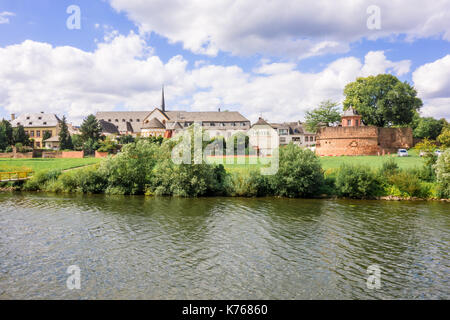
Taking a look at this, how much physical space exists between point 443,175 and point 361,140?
26172mm

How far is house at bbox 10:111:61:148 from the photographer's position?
91625 mm

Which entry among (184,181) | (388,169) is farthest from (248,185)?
(388,169)

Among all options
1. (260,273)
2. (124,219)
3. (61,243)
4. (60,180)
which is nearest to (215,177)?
(124,219)

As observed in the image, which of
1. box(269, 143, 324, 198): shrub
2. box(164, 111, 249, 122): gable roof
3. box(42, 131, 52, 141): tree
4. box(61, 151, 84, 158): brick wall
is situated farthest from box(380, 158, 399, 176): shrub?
box(42, 131, 52, 141): tree

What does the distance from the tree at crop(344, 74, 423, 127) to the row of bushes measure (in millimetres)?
32861

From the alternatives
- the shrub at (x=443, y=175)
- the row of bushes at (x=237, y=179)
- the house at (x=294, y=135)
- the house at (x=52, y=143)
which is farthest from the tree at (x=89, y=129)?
the shrub at (x=443, y=175)

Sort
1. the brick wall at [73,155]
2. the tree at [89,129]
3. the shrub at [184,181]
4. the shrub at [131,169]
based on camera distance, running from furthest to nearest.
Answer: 1. the tree at [89,129]
2. the brick wall at [73,155]
3. the shrub at [131,169]
4. the shrub at [184,181]

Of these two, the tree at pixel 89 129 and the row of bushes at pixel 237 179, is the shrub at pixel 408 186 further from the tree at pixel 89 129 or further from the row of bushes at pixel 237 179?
the tree at pixel 89 129

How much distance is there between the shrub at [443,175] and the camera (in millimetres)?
27984

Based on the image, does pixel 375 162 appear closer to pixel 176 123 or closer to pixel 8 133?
pixel 176 123

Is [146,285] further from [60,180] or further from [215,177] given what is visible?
[60,180]

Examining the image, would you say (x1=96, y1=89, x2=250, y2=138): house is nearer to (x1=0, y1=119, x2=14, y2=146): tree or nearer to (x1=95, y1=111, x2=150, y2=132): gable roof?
(x1=95, y1=111, x2=150, y2=132): gable roof
